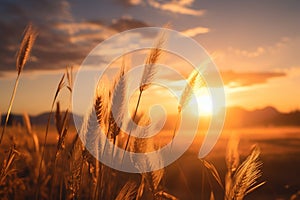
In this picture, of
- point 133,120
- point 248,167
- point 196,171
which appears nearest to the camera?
point 248,167

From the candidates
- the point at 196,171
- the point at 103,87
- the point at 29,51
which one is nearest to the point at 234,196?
the point at 103,87

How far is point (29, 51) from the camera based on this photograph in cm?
198

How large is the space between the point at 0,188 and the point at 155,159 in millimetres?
1755

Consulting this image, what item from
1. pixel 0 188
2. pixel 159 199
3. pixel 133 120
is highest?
pixel 133 120

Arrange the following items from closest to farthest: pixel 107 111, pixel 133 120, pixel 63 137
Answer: pixel 63 137, pixel 107 111, pixel 133 120

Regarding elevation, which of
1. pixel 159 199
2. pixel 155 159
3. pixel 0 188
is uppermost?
pixel 155 159

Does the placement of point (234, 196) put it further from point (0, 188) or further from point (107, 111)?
point (0, 188)

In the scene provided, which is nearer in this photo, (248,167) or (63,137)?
(248,167)

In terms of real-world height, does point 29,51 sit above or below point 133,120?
above

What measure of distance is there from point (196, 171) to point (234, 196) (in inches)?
155

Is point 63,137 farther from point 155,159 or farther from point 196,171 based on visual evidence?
point 196,171

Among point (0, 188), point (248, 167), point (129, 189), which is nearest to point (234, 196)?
point (248, 167)

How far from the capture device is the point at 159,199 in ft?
6.12

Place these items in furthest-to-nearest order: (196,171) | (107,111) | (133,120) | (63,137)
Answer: (196,171), (133,120), (107,111), (63,137)
